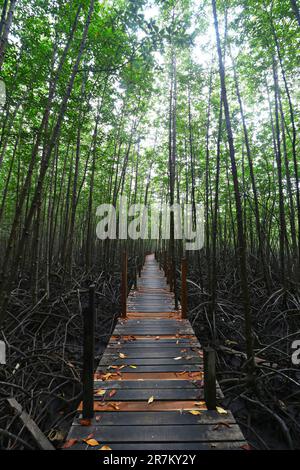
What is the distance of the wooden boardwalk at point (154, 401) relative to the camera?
65.2 inches

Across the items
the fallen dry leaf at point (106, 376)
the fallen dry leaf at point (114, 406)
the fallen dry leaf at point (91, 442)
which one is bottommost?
the fallen dry leaf at point (91, 442)

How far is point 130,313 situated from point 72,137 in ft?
11.8

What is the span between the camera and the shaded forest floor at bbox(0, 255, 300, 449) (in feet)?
7.98

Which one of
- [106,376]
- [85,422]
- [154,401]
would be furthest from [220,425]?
[106,376]

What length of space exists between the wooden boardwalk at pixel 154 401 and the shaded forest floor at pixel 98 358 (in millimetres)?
474

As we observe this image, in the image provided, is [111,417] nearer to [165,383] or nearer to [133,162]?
[165,383]

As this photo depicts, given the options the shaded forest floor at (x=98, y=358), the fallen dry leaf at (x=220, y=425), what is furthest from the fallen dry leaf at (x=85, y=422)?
the fallen dry leaf at (x=220, y=425)

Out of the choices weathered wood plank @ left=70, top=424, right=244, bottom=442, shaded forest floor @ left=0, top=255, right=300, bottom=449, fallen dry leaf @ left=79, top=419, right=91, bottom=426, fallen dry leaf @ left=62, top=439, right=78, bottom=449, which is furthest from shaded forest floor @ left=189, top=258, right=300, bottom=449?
fallen dry leaf @ left=62, top=439, right=78, bottom=449

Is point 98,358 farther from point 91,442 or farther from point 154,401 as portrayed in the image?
point 91,442

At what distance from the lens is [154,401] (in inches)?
82.2

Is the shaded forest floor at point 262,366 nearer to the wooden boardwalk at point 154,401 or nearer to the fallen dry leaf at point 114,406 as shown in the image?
the wooden boardwalk at point 154,401

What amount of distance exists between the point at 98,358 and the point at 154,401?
2245 mm

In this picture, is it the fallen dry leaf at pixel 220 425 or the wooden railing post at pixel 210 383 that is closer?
the fallen dry leaf at pixel 220 425

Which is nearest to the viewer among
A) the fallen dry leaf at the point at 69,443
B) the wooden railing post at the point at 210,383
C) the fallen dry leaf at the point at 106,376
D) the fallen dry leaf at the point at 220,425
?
the fallen dry leaf at the point at 69,443
